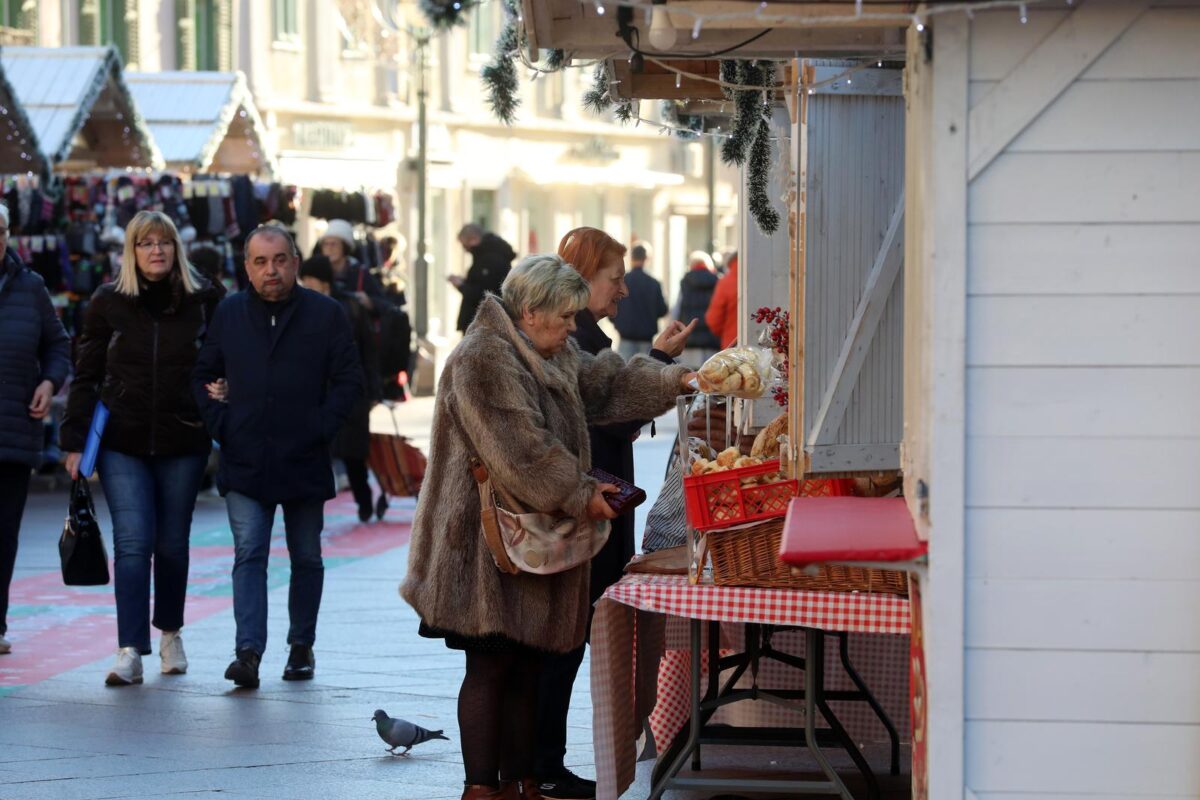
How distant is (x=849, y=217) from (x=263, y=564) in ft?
11.3

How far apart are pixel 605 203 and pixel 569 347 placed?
3628cm

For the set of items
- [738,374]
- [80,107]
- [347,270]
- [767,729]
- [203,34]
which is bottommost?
[767,729]

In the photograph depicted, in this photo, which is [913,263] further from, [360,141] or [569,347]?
[360,141]

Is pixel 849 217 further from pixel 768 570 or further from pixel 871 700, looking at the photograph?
pixel 871 700

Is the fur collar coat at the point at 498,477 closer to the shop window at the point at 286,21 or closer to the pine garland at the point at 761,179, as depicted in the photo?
the pine garland at the point at 761,179

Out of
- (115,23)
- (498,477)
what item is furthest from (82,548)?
(115,23)

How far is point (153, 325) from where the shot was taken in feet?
26.9

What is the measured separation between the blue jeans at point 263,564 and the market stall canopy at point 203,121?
1135 centimetres

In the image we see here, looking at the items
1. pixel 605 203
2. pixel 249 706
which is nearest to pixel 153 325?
pixel 249 706

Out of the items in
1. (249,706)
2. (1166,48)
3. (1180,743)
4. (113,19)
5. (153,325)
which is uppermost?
(113,19)

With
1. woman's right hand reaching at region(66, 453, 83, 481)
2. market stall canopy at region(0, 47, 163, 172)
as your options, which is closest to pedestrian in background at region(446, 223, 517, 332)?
market stall canopy at region(0, 47, 163, 172)

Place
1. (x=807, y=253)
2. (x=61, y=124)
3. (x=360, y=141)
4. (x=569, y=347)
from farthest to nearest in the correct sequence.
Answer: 1. (x=360, y=141)
2. (x=61, y=124)
3. (x=569, y=347)
4. (x=807, y=253)

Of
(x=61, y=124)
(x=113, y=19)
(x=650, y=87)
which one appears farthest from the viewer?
(x=113, y=19)

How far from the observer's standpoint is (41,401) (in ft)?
28.3
